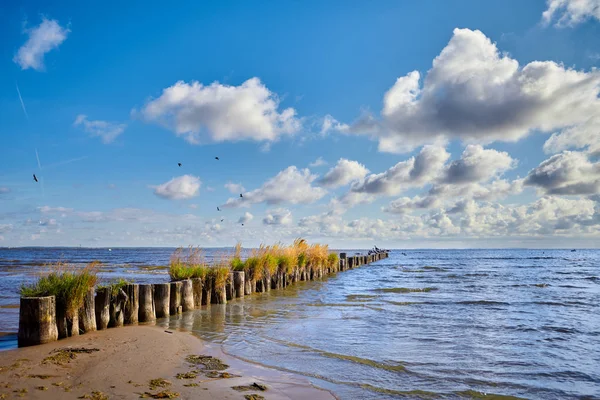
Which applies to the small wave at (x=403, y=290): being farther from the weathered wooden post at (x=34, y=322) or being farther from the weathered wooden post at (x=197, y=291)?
the weathered wooden post at (x=34, y=322)

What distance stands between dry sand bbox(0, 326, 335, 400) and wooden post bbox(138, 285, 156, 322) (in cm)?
223

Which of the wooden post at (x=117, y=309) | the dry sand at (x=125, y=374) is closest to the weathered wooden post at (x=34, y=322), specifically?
the dry sand at (x=125, y=374)

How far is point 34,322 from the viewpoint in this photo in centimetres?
786

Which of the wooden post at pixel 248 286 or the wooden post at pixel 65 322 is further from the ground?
the wooden post at pixel 65 322

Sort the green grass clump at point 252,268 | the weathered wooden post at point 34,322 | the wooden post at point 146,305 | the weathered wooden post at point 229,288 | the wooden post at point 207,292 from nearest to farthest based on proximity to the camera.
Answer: the weathered wooden post at point 34,322 < the wooden post at point 146,305 < the wooden post at point 207,292 < the weathered wooden post at point 229,288 < the green grass clump at point 252,268

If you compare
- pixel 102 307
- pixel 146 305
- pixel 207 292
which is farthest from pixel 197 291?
pixel 102 307

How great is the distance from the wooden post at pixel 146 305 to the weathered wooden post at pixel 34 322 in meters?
2.77

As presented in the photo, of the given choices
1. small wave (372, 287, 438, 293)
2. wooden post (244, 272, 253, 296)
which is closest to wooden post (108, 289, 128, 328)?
wooden post (244, 272, 253, 296)

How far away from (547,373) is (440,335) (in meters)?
3.12

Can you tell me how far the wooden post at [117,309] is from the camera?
9.73 meters

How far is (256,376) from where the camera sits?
258 inches

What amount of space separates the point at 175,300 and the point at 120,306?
2338 millimetres

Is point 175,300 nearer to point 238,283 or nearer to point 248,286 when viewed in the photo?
point 238,283

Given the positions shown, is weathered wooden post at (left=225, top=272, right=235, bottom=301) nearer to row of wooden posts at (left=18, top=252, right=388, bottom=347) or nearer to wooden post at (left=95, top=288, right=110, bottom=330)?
row of wooden posts at (left=18, top=252, right=388, bottom=347)
